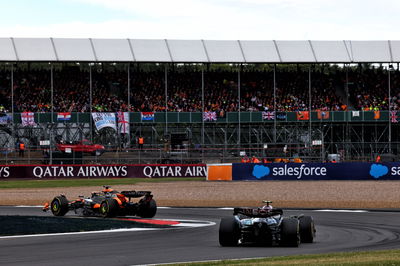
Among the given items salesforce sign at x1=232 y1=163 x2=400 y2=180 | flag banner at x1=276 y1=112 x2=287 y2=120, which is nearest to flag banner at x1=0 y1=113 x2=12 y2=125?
salesforce sign at x1=232 y1=163 x2=400 y2=180

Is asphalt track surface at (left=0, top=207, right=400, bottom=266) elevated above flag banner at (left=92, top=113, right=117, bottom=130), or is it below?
below

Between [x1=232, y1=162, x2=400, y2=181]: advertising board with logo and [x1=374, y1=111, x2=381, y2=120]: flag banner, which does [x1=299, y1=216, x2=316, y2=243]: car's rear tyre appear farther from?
[x1=374, y1=111, x2=381, y2=120]: flag banner

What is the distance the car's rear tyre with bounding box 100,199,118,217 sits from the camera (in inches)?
938

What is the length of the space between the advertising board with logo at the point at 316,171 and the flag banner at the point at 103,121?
1433 centimetres

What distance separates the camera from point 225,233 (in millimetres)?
16656

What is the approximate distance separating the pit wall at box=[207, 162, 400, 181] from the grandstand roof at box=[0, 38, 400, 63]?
17049mm

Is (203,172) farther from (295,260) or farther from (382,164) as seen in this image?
(295,260)

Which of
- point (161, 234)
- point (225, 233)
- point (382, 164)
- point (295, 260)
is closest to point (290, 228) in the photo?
point (225, 233)

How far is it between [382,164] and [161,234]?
1115 inches

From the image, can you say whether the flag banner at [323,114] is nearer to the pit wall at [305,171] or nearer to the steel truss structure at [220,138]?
the steel truss structure at [220,138]

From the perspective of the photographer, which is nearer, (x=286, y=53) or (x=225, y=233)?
(x=225, y=233)

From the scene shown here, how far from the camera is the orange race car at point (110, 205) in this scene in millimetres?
23891

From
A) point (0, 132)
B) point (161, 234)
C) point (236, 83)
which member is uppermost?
point (236, 83)

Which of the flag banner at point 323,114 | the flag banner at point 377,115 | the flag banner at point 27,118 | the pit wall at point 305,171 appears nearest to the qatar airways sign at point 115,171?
the pit wall at point 305,171
